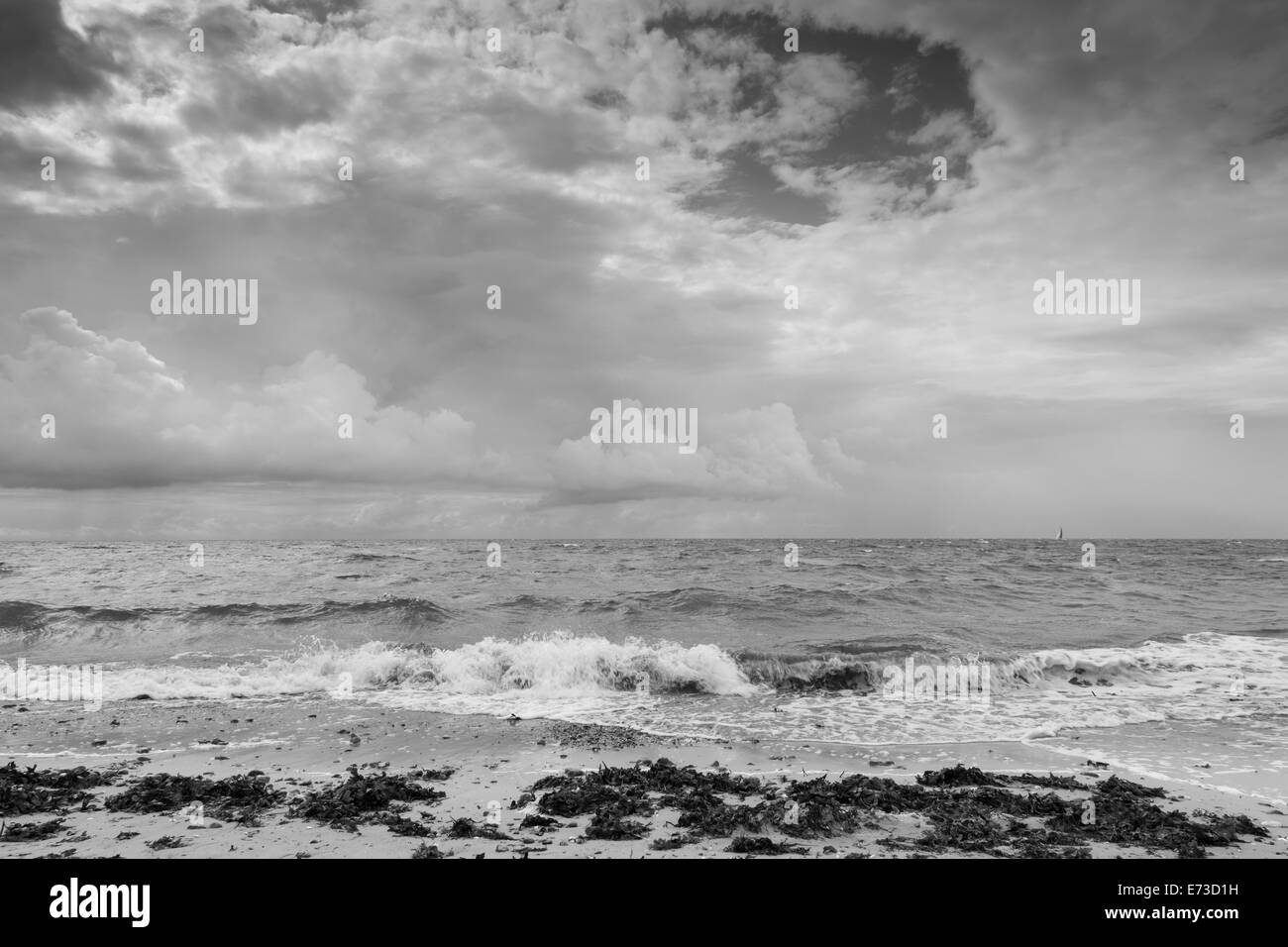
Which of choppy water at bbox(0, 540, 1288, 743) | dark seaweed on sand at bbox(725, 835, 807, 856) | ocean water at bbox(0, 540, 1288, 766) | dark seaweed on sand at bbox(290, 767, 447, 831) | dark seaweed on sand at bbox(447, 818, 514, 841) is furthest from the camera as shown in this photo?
choppy water at bbox(0, 540, 1288, 743)

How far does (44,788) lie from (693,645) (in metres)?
15.5

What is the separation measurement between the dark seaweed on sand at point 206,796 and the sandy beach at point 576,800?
0.11 feet

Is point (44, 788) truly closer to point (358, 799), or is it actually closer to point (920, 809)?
point (358, 799)

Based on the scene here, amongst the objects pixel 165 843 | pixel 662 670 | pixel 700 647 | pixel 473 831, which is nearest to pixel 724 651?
pixel 700 647

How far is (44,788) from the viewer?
863 centimetres

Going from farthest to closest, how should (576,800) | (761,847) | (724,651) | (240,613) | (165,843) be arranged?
(240,613) < (724,651) < (576,800) < (165,843) < (761,847)

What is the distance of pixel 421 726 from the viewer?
41.0 ft

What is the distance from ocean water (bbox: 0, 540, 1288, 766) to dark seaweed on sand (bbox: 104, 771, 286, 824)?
5.50 meters

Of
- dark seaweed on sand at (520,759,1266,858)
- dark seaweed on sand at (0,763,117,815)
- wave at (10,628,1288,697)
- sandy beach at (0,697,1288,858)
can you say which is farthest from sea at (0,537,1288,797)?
dark seaweed on sand at (0,763,117,815)

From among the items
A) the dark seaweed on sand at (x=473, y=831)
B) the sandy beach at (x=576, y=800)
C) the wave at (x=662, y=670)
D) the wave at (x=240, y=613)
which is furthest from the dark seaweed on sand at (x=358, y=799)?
the wave at (x=240, y=613)

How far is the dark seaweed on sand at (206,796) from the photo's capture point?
7.90 metres

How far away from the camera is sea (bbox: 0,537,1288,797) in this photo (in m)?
13.2

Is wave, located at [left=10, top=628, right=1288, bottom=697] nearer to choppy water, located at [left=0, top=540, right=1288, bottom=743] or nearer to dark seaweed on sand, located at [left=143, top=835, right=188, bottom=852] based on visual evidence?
choppy water, located at [left=0, top=540, right=1288, bottom=743]
